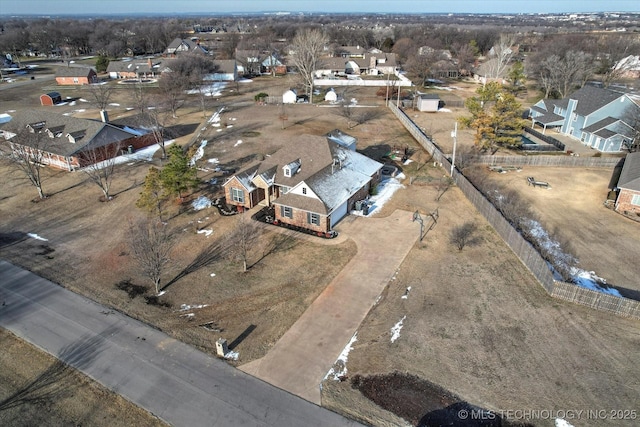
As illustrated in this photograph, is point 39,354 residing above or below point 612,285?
above

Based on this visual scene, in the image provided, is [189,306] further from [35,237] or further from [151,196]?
[35,237]

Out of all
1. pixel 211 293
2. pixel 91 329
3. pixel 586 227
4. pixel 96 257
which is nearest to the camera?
pixel 91 329

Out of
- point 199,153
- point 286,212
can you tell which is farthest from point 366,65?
point 286,212

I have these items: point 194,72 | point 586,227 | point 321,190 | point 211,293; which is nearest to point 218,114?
point 194,72

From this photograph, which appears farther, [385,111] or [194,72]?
[194,72]

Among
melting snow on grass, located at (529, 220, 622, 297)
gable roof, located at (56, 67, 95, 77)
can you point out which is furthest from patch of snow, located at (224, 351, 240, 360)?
gable roof, located at (56, 67, 95, 77)

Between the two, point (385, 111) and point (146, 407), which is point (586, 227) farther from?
point (385, 111)

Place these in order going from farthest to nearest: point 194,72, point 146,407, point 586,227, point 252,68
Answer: point 252,68 → point 194,72 → point 586,227 → point 146,407
